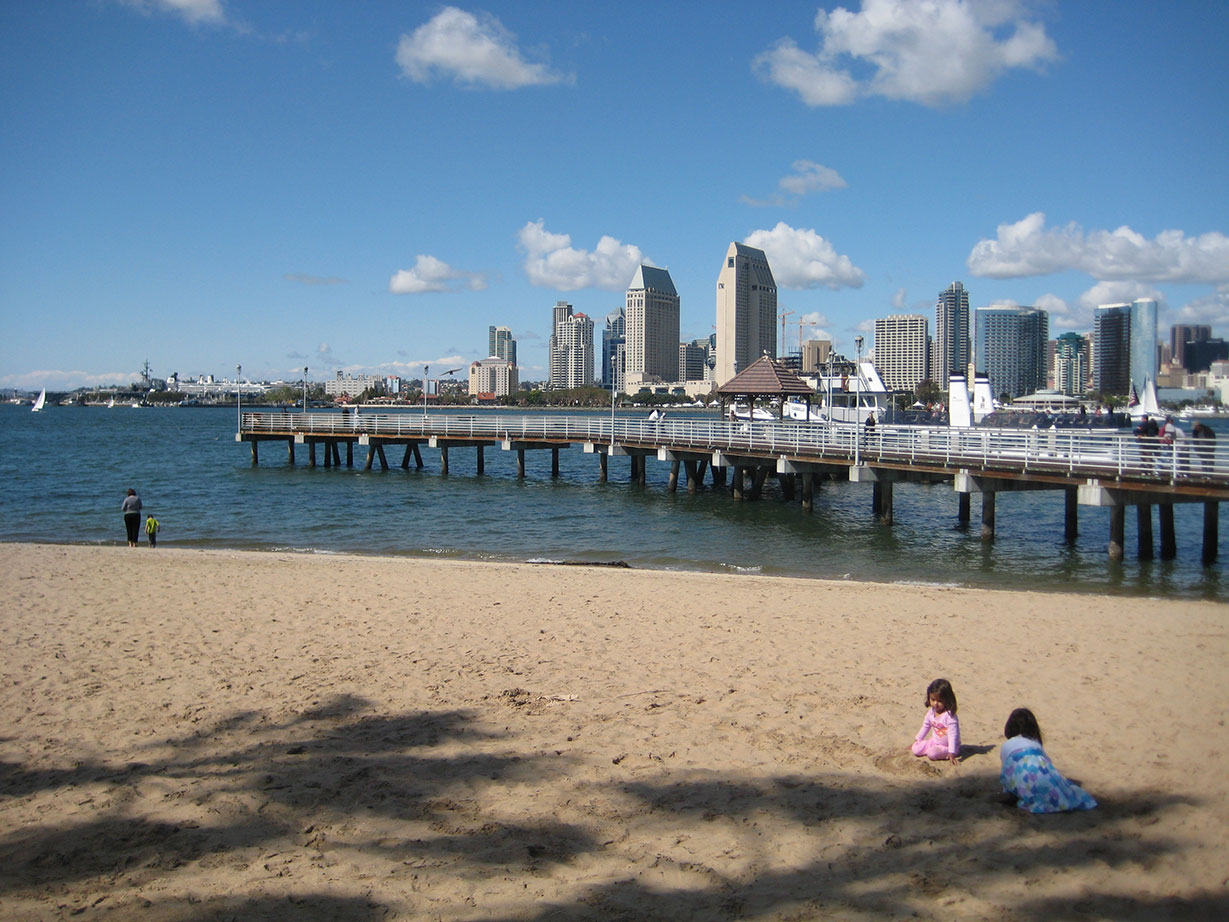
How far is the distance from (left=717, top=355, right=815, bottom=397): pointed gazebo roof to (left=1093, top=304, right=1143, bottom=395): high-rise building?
4014 inches

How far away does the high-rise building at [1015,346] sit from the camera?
579 ft

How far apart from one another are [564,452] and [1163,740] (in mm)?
68103

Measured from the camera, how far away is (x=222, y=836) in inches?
225

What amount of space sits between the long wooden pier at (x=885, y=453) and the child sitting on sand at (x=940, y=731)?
14.2 meters

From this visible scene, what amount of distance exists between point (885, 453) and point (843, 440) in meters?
2.65

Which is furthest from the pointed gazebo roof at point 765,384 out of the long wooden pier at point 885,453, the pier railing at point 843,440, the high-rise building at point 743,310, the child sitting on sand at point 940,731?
the high-rise building at point 743,310

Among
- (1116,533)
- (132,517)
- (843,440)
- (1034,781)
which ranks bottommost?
(1116,533)

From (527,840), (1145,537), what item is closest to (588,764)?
(527,840)

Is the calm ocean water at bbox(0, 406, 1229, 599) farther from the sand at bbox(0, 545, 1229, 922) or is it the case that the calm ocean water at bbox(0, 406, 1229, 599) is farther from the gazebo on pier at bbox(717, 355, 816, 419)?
the sand at bbox(0, 545, 1229, 922)

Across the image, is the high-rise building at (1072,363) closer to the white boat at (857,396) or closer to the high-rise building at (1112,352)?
the high-rise building at (1112,352)

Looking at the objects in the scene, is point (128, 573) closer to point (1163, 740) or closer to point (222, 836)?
point (222, 836)

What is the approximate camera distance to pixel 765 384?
37.3 metres

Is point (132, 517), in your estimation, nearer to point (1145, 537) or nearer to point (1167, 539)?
point (1145, 537)

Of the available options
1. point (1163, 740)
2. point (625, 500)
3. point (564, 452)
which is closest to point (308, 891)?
point (1163, 740)
